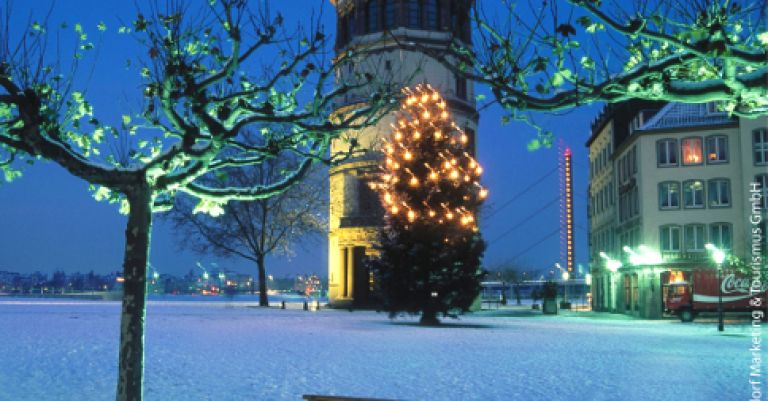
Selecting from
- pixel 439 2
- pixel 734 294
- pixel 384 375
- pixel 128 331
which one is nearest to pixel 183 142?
pixel 128 331

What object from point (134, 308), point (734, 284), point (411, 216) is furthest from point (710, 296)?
point (134, 308)

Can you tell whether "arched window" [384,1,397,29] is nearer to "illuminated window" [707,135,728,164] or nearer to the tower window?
the tower window

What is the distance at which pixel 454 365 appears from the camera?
1583 centimetres

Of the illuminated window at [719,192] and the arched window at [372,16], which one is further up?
the arched window at [372,16]

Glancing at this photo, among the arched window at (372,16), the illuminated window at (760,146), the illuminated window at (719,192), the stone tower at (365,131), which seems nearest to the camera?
the illuminated window at (760,146)

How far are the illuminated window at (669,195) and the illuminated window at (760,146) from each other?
4911mm

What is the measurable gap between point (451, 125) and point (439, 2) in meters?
26.8

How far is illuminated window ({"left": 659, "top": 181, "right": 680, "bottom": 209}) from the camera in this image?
51094 mm

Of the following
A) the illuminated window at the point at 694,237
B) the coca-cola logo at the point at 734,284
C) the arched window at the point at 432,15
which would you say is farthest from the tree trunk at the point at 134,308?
the arched window at the point at 432,15

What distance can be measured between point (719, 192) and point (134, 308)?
4750 centimetres

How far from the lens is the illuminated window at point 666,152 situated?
51.2m

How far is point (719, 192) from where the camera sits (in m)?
49.9

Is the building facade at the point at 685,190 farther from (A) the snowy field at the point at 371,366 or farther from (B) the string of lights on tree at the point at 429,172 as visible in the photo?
(A) the snowy field at the point at 371,366

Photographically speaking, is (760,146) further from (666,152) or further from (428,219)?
(428,219)
